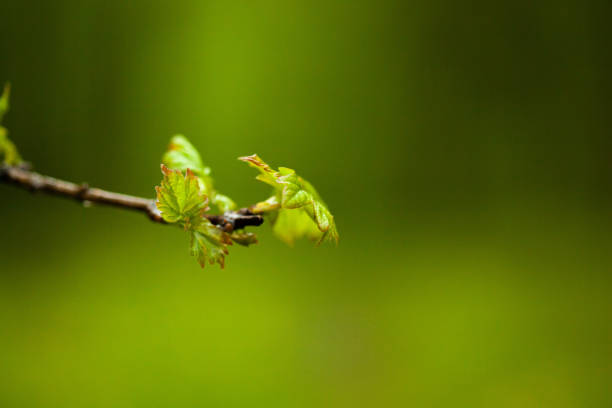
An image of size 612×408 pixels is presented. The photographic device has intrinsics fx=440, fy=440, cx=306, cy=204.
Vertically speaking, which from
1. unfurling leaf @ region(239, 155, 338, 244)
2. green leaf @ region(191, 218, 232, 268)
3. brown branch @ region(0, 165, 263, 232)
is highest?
unfurling leaf @ region(239, 155, 338, 244)

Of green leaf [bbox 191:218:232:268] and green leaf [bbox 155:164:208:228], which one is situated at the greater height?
green leaf [bbox 155:164:208:228]

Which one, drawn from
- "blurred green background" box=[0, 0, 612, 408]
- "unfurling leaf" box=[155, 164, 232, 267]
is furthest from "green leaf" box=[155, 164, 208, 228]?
"blurred green background" box=[0, 0, 612, 408]

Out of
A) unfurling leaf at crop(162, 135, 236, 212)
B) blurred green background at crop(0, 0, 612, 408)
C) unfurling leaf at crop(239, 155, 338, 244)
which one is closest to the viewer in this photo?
unfurling leaf at crop(239, 155, 338, 244)

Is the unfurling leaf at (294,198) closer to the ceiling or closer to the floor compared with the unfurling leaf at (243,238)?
closer to the ceiling

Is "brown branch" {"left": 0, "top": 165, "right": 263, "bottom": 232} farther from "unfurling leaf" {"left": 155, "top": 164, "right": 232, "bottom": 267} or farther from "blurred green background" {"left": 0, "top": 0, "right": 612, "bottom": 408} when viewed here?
"blurred green background" {"left": 0, "top": 0, "right": 612, "bottom": 408}

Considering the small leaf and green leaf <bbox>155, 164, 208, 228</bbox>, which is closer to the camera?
green leaf <bbox>155, 164, 208, 228</bbox>

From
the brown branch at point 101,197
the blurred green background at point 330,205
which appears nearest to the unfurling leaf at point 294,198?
the brown branch at point 101,197

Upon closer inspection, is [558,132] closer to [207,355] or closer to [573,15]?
[573,15]

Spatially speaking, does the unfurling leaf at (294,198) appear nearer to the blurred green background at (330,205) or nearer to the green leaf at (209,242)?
the green leaf at (209,242)

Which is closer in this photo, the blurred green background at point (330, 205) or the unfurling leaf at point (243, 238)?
the unfurling leaf at point (243, 238)
